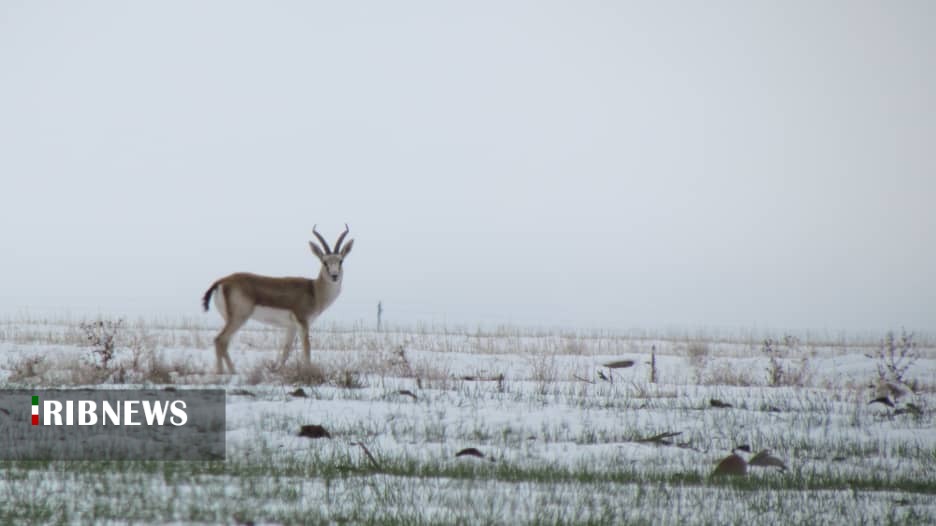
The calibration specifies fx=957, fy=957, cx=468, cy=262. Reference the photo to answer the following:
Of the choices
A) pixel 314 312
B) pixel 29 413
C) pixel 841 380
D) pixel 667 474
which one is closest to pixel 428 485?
pixel 667 474

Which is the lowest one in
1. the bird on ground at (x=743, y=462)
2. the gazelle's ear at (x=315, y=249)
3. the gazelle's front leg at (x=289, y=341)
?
the bird on ground at (x=743, y=462)

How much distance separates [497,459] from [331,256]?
374 inches

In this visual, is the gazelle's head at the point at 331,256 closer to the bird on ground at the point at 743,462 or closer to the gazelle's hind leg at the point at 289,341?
the gazelle's hind leg at the point at 289,341

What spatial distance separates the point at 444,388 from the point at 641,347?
43.9 ft

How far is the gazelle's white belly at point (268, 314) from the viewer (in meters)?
16.3

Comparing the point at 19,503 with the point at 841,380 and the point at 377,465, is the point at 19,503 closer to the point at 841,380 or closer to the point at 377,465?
the point at 377,465

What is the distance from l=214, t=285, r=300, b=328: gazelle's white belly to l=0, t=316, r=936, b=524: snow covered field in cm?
163

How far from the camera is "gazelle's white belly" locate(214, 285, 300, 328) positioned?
16.3 m

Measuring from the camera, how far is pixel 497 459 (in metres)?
7.57

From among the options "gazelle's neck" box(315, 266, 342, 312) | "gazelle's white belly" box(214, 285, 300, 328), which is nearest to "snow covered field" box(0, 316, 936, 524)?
"gazelle's white belly" box(214, 285, 300, 328)

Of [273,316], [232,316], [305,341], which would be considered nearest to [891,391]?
[305,341]

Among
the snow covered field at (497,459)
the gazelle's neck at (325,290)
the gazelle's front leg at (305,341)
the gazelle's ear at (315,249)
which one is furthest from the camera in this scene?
the gazelle's ear at (315,249)

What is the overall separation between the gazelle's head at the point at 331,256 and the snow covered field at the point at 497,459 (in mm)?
2059

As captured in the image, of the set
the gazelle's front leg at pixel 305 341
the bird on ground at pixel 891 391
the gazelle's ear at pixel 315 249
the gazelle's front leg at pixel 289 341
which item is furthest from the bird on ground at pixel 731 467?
the gazelle's ear at pixel 315 249
